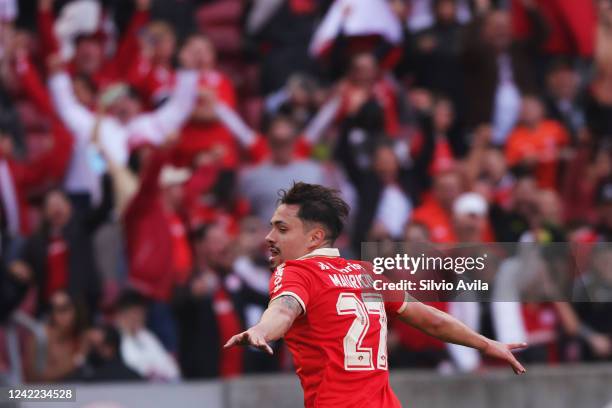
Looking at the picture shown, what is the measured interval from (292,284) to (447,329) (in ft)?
3.29

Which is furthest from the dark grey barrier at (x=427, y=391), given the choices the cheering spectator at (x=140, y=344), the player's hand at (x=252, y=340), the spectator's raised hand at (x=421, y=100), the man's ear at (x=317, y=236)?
the player's hand at (x=252, y=340)

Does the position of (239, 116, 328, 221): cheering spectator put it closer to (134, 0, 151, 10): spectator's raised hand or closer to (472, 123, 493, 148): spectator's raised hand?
(472, 123, 493, 148): spectator's raised hand

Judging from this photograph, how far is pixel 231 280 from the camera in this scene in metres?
10.2

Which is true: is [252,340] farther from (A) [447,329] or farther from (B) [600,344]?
(B) [600,344]

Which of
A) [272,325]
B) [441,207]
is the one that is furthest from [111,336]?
[272,325]

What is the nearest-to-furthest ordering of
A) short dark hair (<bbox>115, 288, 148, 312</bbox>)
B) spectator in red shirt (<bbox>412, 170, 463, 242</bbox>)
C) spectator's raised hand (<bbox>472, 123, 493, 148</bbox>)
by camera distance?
short dark hair (<bbox>115, 288, 148, 312</bbox>)
spectator in red shirt (<bbox>412, 170, 463, 242</bbox>)
spectator's raised hand (<bbox>472, 123, 493, 148</bbox>)

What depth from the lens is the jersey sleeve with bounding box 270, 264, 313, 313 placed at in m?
5.35

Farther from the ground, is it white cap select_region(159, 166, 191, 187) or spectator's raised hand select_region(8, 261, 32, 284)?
white cap select_region(159, 166, 191, 187)

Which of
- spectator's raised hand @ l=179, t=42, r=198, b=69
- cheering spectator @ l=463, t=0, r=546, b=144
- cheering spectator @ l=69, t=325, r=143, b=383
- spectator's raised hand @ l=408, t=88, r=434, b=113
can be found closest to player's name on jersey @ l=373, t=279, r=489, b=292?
cheering spectator @ l=69, t=325, r=143, b=383

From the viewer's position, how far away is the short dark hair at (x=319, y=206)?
18.7ft

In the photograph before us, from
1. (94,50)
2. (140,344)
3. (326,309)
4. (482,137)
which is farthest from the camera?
(482,137)

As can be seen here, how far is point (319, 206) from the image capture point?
572 cm

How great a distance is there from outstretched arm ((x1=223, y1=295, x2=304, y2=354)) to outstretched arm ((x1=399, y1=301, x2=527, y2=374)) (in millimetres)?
834

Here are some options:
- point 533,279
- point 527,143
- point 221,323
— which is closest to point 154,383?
point 221,323
